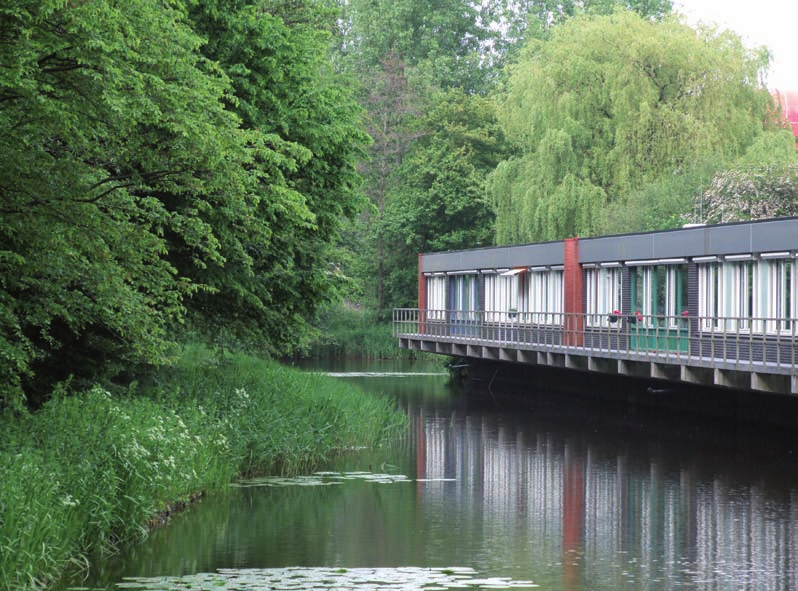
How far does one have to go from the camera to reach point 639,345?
36.2 metres

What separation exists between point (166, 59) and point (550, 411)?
25.2 meters

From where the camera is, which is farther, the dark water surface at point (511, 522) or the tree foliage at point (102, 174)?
the dark water surface at point (511, 522)

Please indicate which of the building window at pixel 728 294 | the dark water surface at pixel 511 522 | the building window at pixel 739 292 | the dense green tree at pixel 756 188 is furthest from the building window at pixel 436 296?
the dark water surface at pixel 511 522

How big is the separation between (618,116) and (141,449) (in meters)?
36.4

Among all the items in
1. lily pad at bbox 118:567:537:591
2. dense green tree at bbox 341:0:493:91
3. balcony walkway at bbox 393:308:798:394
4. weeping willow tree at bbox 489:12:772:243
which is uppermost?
dense green tree at bbox 341:0:493:91

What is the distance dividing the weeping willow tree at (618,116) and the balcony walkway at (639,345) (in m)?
5.47

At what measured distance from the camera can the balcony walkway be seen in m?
27.8

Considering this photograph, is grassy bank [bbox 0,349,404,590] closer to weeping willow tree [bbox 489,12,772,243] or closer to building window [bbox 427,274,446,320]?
weeping willow tree [bbox 489,12,772,243]

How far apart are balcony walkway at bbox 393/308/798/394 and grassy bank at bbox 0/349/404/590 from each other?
748 centimetres

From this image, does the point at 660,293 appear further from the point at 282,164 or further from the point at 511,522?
the point at 511,522

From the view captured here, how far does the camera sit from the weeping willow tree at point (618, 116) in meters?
48.9

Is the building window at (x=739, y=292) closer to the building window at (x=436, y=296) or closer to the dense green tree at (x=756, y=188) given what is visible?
the dense green tree at (x=756, y=188)

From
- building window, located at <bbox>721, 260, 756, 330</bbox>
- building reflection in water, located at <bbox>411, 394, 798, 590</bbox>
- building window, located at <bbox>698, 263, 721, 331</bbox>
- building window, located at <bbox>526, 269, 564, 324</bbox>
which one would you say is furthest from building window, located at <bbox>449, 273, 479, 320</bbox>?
building reflection in water, located at <bbox>411, 394, 798, 590</bbox>

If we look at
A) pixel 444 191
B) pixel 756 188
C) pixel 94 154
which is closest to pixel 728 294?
pixel 756 188
